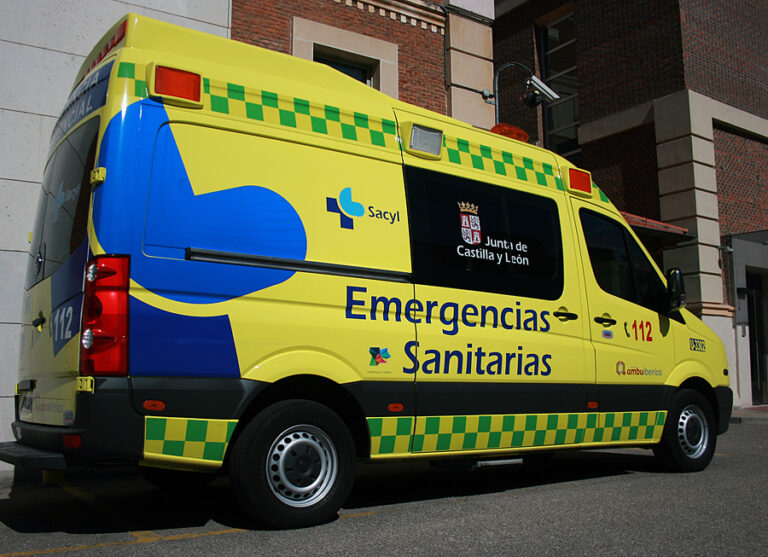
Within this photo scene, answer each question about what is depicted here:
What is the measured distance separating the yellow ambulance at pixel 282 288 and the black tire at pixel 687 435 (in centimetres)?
102

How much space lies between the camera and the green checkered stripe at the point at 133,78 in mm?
4090

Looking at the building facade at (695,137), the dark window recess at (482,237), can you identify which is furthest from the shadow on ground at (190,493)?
the building facade at (695,137)

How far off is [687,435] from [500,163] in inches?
129

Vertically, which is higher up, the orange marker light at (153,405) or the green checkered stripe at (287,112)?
the green checkered stripe at (287,112)

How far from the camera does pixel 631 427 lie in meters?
6.26

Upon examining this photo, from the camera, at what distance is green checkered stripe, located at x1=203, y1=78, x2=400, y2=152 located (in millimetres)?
4348

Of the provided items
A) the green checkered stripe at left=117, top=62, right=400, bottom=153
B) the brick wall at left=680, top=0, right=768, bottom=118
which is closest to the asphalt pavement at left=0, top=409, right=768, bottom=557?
the green checkered stripe at left=117, top=62, right=400, bottom=153

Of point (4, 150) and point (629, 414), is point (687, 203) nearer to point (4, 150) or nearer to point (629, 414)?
point (629, 414)

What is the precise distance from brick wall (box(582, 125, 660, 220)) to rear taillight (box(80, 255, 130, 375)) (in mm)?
15537

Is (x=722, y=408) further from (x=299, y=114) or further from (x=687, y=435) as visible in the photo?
(x=299, y=114)

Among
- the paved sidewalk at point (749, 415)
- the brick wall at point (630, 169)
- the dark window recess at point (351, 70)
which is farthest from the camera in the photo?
the brick wall at point (630, 169)

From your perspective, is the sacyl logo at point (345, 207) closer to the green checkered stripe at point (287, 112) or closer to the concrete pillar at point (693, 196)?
the green checkered stripe at point (287, 112)

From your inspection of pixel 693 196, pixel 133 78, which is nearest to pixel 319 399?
pixel 133 78

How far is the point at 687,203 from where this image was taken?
16312 mm
